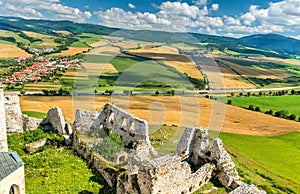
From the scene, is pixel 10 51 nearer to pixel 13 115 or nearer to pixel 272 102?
pixel 272 102

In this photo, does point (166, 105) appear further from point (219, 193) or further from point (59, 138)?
point (219, 193)

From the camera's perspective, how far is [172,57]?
9444 cm

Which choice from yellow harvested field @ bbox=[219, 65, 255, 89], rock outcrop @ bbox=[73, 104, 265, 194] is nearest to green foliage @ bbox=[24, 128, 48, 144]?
rock outcrop @ bbox=[73, 104, 265, 194]

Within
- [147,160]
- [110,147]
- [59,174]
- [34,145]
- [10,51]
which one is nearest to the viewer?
[147,160]

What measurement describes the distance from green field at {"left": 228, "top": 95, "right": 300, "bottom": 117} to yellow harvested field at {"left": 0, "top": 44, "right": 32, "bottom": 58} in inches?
3738

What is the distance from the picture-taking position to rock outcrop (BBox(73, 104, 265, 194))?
11.9 meters

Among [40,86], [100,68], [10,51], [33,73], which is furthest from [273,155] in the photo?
[10,51]

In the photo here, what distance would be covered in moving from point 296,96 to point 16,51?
11673 cm

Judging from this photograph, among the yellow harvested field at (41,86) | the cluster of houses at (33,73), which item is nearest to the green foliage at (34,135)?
the yellow harvested field at (41,86)

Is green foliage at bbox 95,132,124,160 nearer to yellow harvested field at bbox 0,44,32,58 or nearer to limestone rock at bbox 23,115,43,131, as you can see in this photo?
limestone rock at bbox 23,115,43,131

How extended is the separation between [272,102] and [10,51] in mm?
113724

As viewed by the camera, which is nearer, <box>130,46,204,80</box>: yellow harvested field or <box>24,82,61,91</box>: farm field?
<box>24,82,61,91</box>: farm field

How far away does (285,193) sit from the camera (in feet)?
60.6

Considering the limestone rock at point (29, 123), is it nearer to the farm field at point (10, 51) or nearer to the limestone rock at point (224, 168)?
the limestone rock at point (224, 168)
